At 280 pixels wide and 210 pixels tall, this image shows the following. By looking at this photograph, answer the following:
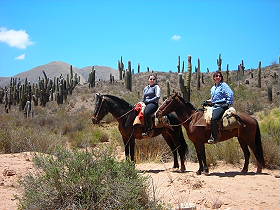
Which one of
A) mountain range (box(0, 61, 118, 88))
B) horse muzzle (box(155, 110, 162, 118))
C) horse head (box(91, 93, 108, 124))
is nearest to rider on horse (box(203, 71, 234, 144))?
horse muzzle (box(155, 110, 162, 118))

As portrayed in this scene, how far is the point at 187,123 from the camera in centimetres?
998

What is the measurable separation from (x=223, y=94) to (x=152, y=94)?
2.19m

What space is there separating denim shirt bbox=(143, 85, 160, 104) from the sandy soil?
6.86 ft

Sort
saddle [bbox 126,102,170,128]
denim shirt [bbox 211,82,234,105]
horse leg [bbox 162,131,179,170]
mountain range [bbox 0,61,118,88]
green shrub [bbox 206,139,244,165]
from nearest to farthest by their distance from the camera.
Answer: denim shirt [bbox 211,82,234,105] → saddle [bbox 126,102,170,128] → horse leg [bbox 162,131,179,170] → green shrub [bbox 206,139,244,165] → mountain range [bbox 0,61,118,88]

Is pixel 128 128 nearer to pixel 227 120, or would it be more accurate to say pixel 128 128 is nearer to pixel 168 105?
pixel 168 105

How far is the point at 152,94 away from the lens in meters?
10.7

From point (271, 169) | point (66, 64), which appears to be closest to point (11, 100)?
point (271, 169)

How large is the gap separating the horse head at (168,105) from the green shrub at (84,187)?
12.1ft

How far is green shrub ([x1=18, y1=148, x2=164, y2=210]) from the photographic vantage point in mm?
5789

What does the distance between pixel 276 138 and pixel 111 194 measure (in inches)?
352

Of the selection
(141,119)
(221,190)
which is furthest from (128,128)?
(221,190)

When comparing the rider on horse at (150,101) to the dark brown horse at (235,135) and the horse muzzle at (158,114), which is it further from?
the dark brown horse at (235,135)

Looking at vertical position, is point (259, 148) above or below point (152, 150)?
above

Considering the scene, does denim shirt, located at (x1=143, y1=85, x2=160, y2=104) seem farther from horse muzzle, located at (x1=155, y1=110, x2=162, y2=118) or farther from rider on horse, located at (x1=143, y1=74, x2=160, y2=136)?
horse muzzle, located at (x1=155, y1=110, x2=162, y2=118)
